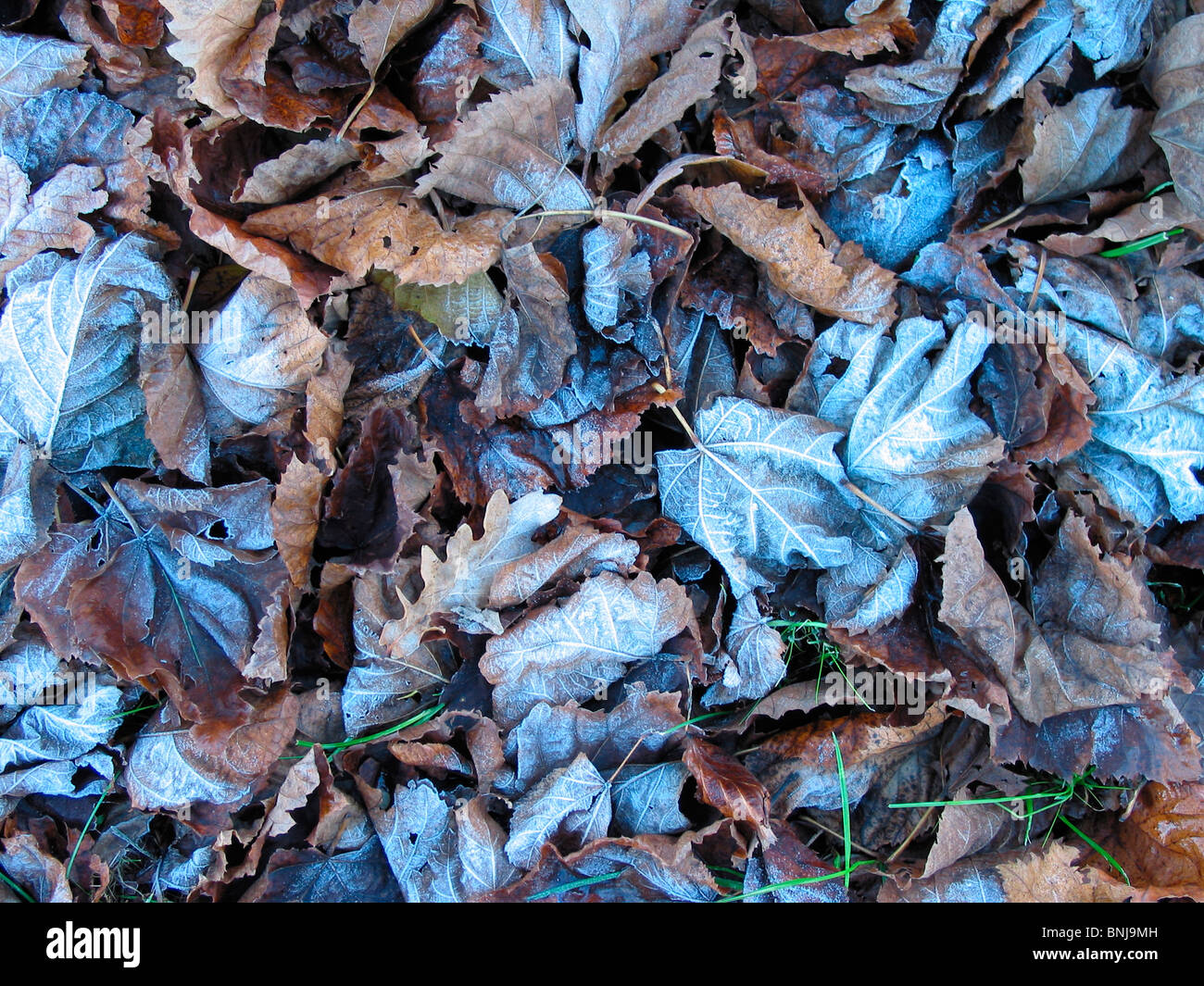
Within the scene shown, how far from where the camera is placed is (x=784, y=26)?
75.5 inches

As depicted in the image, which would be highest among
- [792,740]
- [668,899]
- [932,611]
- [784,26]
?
[784,26]

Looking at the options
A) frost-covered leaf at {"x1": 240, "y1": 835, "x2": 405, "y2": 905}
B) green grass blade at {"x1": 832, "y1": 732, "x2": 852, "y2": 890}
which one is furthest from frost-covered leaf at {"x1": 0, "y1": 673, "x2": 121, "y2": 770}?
green grass blade at {"x1": 832, "y1": 732, "x2": 852, "y2": 890}

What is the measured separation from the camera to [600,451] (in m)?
1.86

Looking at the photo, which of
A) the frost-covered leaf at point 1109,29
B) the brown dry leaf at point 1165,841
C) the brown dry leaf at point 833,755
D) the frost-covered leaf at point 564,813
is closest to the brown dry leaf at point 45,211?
the frost-covered leaf at point 564,813

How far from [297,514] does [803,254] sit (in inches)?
46.3

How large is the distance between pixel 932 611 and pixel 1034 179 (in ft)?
3.27

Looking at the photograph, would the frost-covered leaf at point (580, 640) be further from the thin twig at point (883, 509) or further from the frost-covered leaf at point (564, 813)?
the thin twig at point (883, 509)

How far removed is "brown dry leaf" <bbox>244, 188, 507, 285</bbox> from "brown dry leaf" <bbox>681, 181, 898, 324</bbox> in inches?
19.0

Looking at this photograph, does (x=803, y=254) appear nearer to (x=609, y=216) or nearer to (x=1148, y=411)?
(x=609, y=216)

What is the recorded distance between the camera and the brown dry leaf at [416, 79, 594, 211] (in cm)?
170

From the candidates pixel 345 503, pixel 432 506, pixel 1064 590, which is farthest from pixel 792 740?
pixel 345 503

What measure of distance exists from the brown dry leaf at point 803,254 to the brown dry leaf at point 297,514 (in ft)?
3.21

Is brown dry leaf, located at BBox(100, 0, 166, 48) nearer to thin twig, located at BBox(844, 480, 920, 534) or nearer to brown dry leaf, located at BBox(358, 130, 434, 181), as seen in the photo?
brown dry leaf, located at BBox(358, 130, 434, 181)
